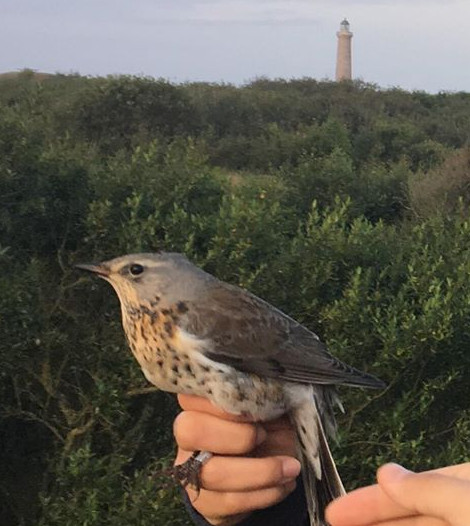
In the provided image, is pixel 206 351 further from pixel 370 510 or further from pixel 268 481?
pixel 370 510

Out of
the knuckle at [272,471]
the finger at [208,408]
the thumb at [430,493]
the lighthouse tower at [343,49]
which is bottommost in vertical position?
the knuckle at [272,471]

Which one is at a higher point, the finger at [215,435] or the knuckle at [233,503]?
the finger at [215,435]

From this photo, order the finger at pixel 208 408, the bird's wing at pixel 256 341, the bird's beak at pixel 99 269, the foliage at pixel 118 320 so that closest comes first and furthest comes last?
the finger at pixel 208 408, the bird's wing at pixel 256 341, the bird's beak at pixel 99 269, the foliage at pixel 118 320

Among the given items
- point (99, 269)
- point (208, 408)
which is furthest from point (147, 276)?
point (208, 408)

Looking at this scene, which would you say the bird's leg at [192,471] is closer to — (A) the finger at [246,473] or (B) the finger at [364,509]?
(A) the finger at [246,473]

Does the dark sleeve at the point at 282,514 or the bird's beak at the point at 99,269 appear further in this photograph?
the bird's beak at the point at 99,269

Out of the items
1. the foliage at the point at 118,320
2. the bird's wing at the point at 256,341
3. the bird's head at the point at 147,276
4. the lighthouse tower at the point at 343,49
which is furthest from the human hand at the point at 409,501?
the lighthouse tower at the point at 343,49

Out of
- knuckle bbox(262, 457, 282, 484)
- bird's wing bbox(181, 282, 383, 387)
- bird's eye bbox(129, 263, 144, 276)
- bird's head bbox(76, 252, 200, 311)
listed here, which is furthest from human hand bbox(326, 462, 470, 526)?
bird's eye bbox(129, 263, 144, 276)
